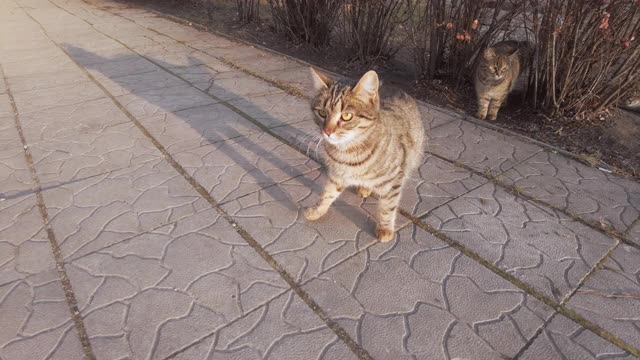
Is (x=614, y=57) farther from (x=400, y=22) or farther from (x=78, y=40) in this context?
(x=78, y=40)

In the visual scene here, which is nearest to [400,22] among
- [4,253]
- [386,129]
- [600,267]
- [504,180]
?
[504,180]

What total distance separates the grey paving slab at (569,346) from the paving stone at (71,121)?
433 centimetres

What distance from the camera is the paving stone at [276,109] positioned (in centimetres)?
450

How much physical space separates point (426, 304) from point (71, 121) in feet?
14.1

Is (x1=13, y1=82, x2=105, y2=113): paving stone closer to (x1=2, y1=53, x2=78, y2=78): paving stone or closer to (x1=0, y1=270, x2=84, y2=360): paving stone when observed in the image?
(x1=2, y1=53, x2=78, y2=78): paving stone

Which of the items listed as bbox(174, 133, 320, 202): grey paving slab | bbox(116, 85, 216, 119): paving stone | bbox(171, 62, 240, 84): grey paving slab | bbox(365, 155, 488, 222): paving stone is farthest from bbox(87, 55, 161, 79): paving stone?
bbox(365, 155, 488, 222): paving stone

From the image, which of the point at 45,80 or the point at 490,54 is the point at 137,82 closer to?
the point at 45,80

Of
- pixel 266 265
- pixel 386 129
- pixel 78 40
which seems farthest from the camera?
pixel 78 40

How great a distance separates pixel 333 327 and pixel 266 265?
0.64 metres

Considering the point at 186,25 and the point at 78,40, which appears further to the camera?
the point at 186,25

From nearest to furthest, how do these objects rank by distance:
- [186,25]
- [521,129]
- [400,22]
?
1. [521,129]
2. [400,22]
3. [186,25]

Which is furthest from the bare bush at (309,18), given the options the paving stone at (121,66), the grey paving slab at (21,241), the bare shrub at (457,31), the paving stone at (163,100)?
the grey paving slab at (21,241)

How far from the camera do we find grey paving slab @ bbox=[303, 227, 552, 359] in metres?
2.04

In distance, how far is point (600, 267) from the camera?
2535mm
